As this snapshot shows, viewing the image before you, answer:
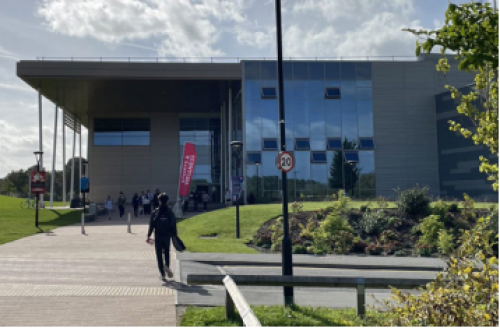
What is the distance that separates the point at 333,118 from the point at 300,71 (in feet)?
14.6

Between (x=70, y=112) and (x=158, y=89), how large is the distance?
13494 mm

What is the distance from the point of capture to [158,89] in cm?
4112

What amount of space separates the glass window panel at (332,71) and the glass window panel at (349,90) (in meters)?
0.78

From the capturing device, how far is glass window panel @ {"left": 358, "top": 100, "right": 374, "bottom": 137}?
3869cm

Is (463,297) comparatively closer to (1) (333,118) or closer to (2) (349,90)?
(1) (333,118)

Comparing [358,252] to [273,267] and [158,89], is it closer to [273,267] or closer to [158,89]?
[273,267]

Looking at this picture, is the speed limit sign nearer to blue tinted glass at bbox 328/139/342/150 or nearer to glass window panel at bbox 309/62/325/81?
blue tinted glass at bbox 328/139/342/150

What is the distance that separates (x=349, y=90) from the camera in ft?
126

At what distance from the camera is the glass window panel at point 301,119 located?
124 feet

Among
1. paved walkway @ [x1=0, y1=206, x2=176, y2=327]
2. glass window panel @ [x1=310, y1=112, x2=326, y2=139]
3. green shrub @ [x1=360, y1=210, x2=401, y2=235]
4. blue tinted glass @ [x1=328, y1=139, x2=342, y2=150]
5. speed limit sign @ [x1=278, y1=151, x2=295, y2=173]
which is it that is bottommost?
paved walkway @ [x1=0, y1=206, x2=176, y2=327]

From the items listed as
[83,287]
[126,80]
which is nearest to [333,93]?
[126,80]

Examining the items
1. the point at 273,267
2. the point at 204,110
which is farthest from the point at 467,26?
the point at 204,110

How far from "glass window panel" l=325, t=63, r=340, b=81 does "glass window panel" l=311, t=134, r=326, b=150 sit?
460cm

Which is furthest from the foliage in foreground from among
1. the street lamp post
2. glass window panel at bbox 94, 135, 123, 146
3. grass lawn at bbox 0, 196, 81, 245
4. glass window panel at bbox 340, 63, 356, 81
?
glass window panel at bbox 94, 135, 123, 146
